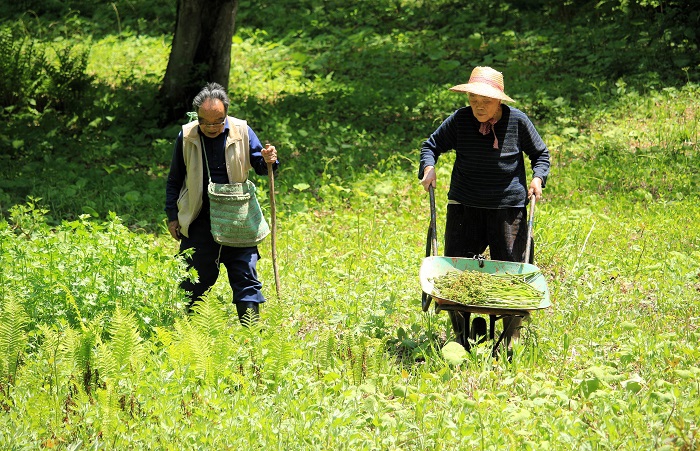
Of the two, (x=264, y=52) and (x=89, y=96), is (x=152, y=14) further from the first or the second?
(x=89, y=96)

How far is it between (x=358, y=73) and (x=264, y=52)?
215cm

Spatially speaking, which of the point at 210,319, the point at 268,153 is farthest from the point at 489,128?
the point at 210,319

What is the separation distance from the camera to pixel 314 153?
39.0 ft

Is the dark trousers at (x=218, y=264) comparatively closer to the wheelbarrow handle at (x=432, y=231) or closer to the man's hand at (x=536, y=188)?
the wheelbarrow handle at (x=432, y=231)

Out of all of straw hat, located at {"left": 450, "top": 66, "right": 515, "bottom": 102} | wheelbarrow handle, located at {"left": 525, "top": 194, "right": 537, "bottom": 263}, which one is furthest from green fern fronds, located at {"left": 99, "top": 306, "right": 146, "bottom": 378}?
straw hat, located at {"left": 450, "top": 66, "right": 515, "bottom": 102}

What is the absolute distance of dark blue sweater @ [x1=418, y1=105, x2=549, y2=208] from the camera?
6.07m

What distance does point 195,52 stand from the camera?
12602mm

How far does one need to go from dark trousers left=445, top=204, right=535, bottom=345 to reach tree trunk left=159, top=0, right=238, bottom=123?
23.6 feet

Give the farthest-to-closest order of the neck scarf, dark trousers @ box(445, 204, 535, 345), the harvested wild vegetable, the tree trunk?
the tree trunk → dark trousers @ box(445, 204, 535, 345) → the neck scarf → the harvested wild vegetable

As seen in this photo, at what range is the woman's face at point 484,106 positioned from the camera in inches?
234

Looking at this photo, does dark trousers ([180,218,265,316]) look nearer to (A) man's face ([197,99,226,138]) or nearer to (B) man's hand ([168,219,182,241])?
(B) man's hand ([168,219,182,241])

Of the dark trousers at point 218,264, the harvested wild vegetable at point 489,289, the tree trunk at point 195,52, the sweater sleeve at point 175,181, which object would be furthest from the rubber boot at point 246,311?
the tree trunk at point 195,52

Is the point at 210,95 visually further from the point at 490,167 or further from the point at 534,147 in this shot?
the point at 534,147

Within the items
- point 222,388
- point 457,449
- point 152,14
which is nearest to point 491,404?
Result: point 457,449
